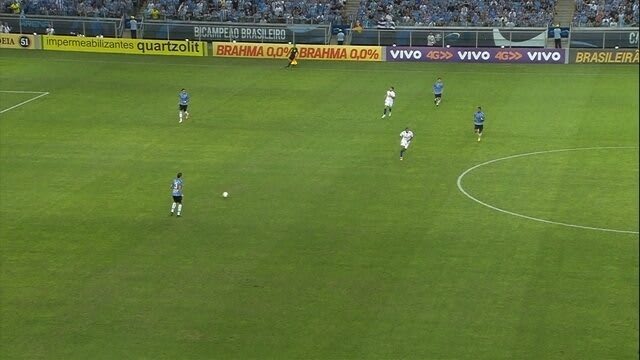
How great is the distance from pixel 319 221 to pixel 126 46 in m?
40.3

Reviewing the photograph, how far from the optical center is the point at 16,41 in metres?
76.0

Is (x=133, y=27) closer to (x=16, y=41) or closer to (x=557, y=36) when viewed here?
(x=16, y=41)

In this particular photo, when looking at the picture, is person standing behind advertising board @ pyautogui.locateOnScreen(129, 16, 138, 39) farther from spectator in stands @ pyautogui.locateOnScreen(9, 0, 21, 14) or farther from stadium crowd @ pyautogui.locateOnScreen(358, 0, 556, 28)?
stadium crowd @ pyautogui.locateOnScreen(358, 0, 556, 28)

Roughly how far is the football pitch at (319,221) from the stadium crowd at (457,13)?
9467 mm

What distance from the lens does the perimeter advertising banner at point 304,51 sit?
7162cm

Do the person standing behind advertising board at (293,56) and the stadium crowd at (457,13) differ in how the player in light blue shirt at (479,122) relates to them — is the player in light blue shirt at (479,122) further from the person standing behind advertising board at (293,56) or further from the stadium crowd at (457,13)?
the stadium crowd at (457,13)

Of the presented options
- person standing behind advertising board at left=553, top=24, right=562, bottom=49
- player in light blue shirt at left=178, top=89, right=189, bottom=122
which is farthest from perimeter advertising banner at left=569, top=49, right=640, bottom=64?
player in light blue shirt at left=178, top=89, right=189, bottom=122

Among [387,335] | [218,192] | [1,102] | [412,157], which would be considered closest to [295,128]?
[412,157]

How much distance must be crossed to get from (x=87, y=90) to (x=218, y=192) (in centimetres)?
2364

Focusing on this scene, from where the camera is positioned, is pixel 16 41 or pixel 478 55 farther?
pixel 16 41

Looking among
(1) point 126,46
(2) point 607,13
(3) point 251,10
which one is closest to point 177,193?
(1) point 126,46

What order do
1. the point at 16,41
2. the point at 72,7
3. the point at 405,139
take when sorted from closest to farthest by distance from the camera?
the point at 405,139
the point at 16,41
the point at 72,7

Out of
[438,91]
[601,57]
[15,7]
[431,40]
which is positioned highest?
[15,7]

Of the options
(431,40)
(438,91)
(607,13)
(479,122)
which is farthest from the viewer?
(607,13)
